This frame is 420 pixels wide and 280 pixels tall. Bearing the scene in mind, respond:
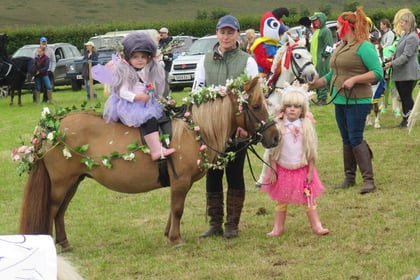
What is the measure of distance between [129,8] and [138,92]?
14122 cm

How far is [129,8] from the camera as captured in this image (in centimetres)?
14475

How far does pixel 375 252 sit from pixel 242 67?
196 centimetres

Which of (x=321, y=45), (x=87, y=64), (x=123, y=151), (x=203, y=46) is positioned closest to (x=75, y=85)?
(x=87, y=64)

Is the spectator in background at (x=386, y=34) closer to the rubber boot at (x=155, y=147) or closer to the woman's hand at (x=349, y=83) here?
the woman's hand at (x=349, y=83)

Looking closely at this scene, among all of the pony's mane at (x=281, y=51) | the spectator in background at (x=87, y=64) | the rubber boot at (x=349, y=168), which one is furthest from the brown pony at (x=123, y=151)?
the spectator in background at (x=87, y=64)

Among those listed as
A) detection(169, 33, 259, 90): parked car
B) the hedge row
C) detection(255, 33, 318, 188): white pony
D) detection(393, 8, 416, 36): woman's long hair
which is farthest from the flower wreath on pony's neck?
the hedge row

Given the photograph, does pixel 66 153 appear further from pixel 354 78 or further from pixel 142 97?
pixel 354 78

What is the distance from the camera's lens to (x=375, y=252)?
6367 millimetres

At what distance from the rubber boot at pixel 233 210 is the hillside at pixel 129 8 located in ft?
403

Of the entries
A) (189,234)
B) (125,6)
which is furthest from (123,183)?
(125,6)

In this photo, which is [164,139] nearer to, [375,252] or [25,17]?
[375,252]

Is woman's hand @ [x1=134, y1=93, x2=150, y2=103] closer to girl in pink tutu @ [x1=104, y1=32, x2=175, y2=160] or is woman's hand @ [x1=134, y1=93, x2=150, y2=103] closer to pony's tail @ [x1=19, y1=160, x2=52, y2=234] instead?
girl in pink tutu @ [x1=104, y1=32, x2=175, y2=160]

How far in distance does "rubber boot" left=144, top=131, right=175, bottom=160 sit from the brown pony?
0.08 meters

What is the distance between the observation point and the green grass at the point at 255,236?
19.9 ft
